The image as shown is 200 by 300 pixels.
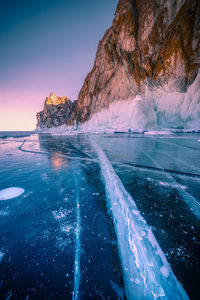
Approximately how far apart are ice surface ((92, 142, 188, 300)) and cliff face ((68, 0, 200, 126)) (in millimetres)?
20800

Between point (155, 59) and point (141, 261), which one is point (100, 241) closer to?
point (141, 261)

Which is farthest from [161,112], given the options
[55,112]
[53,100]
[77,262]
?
[53,100]

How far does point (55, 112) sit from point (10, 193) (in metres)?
63.1

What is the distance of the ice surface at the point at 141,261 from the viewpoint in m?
0.66

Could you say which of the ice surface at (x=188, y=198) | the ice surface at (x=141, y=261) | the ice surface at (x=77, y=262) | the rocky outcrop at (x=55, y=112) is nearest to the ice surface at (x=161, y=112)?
the ice surface at (x=188, y=198)

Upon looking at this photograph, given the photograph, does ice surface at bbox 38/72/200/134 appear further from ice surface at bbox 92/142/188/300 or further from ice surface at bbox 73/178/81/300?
ice surface at bbox 73/178/81/300

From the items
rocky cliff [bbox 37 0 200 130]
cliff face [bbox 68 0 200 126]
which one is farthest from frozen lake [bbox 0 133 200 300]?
cliff face [bbox 68 0 200 126]

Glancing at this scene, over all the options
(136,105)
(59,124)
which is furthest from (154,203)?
(59,124)

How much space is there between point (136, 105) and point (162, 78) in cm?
520

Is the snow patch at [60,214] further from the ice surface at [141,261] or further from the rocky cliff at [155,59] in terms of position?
the rocky cliff at [155,59]

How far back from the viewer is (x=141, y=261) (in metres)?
0.81

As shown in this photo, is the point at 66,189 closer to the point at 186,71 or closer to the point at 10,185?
the point at 10,185

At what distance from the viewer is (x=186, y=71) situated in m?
16.0

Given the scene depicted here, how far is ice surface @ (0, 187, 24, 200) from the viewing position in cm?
156
